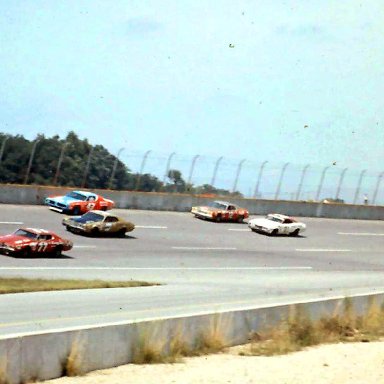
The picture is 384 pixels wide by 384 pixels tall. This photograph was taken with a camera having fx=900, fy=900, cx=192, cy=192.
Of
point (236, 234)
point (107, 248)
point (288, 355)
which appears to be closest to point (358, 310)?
point (288, 355)

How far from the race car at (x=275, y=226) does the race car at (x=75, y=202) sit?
798 cm

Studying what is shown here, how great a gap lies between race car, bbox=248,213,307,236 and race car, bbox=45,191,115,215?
798 centimetres

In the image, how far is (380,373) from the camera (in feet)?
47.5

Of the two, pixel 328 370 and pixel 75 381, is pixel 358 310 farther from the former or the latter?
pixel 75 381

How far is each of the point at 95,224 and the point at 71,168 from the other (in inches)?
419

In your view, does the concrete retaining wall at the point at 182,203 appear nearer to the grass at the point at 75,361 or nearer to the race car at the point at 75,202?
the race car at the point at 75,202

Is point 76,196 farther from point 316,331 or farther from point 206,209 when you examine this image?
point 316,331

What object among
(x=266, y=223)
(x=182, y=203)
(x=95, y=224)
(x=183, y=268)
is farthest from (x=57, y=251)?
(x=182, y=203)

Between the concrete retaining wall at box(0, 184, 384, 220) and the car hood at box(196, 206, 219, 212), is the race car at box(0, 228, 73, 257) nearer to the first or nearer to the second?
the concrete retaining wall at box(0, 184, 384, 220)

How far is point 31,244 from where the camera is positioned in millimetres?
30391

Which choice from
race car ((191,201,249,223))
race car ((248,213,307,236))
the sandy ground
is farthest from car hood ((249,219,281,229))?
the sandy ground

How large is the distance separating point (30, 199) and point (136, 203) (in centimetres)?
686

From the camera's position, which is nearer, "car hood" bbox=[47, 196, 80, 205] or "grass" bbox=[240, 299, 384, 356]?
"grass" bbox=[240, 299, 384, 356]

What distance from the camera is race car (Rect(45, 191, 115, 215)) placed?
139 ft
